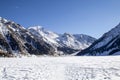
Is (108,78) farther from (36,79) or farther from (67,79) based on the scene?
(36,79)

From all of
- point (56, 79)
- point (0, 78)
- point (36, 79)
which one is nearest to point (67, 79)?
point (56, 79)

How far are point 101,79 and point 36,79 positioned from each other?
6797 mm

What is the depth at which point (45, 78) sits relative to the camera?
25.3 metres

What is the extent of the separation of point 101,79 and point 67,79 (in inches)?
140

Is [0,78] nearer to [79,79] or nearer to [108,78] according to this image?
[79,79]

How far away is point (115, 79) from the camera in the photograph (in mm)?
24141

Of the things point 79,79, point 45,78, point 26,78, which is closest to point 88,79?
point 79,79

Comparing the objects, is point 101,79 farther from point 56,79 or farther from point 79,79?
point 56,79

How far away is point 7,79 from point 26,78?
2.10 m

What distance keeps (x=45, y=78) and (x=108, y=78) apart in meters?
6.78

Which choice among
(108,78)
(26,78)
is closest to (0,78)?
(26,78)

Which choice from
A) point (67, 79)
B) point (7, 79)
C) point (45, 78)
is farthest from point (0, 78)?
point (67, 79)

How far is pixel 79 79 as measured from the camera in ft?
78.6

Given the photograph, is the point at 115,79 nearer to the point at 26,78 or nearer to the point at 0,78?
the point at 26,78
